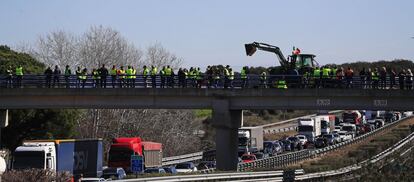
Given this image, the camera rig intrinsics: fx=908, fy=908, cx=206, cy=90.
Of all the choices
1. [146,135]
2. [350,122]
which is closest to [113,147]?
[146,135]

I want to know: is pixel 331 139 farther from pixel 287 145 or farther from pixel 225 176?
pixel 225 176

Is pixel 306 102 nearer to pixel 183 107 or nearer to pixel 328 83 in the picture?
pixel 328 83

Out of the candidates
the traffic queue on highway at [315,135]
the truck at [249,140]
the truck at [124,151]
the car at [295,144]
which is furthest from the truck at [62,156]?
the car at [295,144]

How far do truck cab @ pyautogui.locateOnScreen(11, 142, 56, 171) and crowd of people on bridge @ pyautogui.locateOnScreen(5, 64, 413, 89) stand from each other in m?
7.90

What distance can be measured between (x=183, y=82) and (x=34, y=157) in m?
11.1

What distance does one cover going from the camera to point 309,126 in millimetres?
97625

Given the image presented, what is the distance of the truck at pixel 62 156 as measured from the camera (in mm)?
43906

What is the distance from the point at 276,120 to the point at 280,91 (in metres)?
84.7

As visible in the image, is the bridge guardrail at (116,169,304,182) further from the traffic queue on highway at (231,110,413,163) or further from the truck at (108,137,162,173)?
the traffic queue on highway at (231,110,413,163)

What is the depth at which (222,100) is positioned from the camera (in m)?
50.5

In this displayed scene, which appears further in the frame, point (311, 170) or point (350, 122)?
point (350, 122)

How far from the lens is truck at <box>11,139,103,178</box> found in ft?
144

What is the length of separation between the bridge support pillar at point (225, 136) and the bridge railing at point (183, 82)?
1508mm

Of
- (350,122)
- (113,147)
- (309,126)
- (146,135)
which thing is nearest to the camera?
(113,147)
